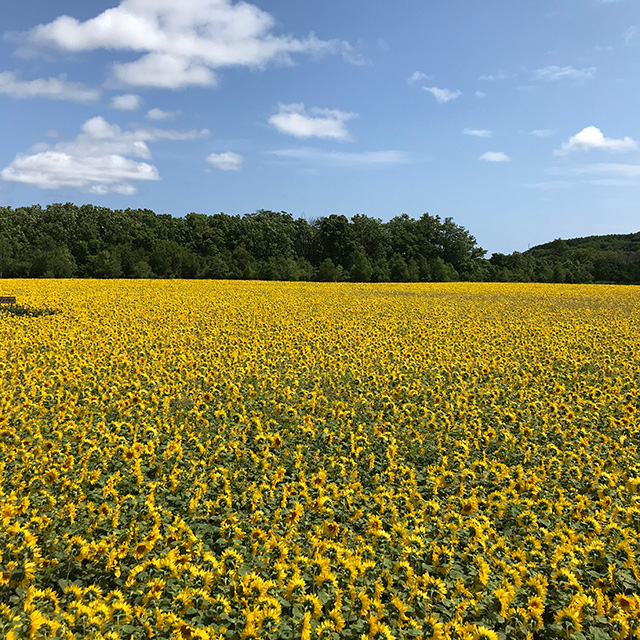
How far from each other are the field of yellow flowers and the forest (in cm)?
4176

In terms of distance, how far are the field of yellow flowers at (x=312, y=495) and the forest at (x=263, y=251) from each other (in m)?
41.8

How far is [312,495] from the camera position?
17.7ft

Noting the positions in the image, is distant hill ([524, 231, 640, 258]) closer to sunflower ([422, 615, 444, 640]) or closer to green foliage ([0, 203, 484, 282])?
green foliage ([0, 203, 484, 282])

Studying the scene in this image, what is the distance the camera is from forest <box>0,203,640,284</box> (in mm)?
51656

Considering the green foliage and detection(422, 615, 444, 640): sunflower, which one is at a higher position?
the green foliage

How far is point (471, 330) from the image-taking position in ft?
53.7

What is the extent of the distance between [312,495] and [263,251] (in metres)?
65.3

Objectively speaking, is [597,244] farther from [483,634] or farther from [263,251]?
[483,634]

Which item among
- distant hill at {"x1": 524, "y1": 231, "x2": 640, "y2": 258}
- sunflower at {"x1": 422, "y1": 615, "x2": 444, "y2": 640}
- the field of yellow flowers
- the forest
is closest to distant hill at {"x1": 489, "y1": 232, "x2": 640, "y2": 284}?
the forest

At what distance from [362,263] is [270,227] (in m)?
21.9

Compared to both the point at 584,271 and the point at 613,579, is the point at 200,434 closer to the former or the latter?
the point at 613,579

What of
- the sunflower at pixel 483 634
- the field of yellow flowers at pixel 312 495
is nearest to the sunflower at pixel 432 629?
the field of yellow flowers at pixel 312 495

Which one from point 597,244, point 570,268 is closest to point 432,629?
point 570,268

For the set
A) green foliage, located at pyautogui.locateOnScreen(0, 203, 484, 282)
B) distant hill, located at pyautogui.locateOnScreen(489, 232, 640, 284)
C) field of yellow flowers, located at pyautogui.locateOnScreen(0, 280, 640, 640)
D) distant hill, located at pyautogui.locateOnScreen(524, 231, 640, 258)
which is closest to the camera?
field of yellow flowers, located at pyautogui.locateOnScreen(0, 280, 640, 640)
